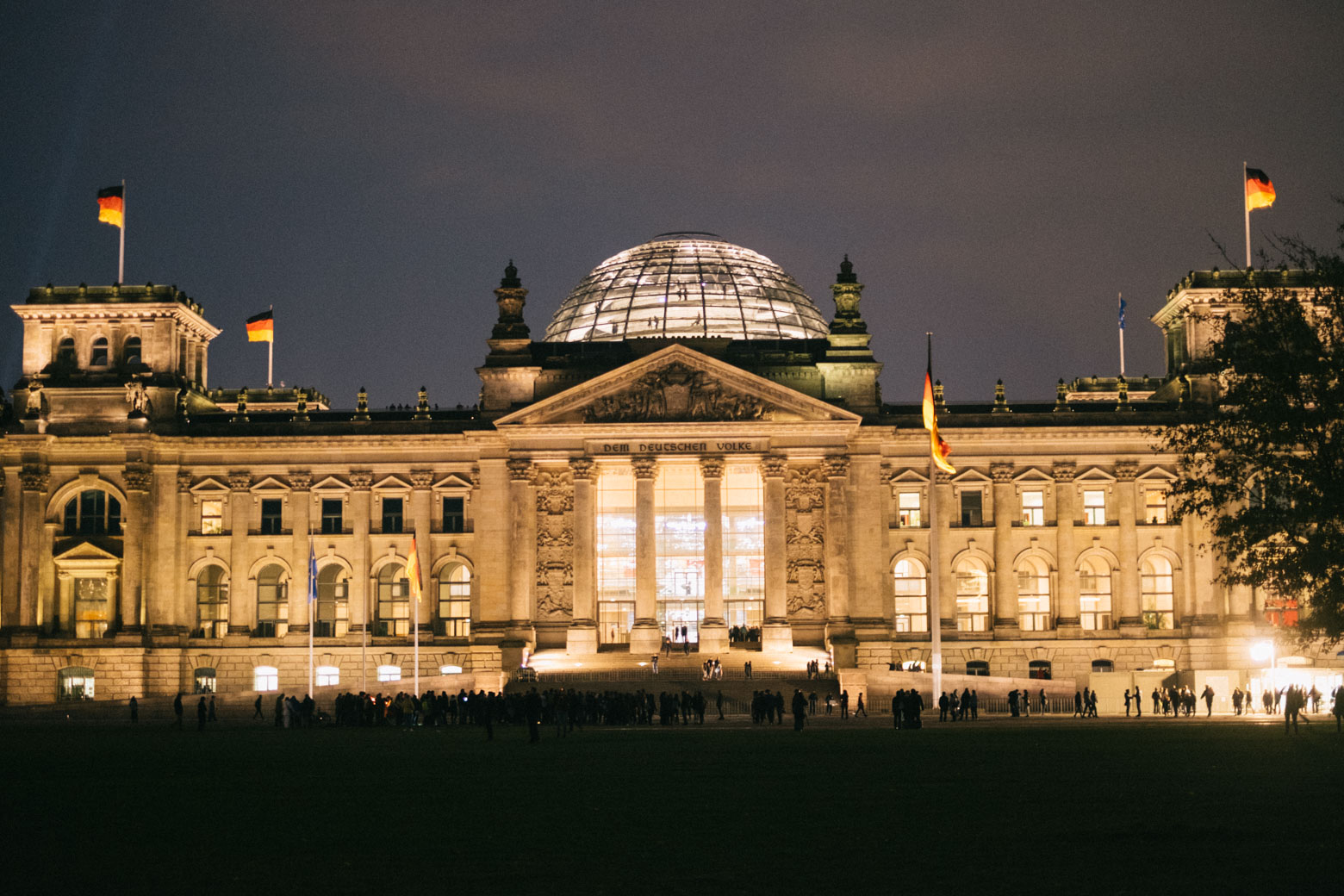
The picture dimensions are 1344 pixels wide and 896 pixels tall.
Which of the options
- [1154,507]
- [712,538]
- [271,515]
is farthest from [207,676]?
[1154,507]

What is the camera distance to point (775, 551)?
88938 mm

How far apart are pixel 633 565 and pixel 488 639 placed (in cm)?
964

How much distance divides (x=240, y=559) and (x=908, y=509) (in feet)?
129

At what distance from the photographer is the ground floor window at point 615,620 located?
92688mm

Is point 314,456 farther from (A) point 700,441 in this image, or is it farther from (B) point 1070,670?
(B) point 1070,670

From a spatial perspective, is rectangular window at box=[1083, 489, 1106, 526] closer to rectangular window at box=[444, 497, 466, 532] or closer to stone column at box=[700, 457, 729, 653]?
stone column at box=[700, 457, 729, 653]

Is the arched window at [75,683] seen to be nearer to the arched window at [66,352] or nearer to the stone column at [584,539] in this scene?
the arched window at [66,352]

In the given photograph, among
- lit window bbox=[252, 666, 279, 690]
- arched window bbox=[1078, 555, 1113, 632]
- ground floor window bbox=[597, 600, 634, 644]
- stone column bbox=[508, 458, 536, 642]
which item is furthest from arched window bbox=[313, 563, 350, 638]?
arched window bbox=[1078, 555, 1113, 632]

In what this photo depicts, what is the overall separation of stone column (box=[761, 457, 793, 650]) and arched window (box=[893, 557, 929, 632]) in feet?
26.7

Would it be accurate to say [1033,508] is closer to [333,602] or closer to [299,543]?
[333,602]

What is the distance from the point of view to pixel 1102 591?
94.6 metres

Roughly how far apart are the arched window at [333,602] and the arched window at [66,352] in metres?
19.4

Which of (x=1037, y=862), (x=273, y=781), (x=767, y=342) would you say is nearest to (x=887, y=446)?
(x=767, y=342)

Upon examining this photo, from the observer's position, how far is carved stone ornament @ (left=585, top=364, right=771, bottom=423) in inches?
3521
